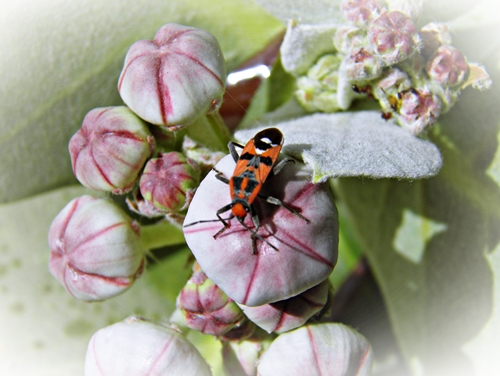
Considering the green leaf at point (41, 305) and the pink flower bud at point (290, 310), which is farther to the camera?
the green leaf at point (41, 305)

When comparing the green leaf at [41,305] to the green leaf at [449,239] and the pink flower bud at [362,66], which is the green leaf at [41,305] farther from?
the pink flower bud at [362,66]

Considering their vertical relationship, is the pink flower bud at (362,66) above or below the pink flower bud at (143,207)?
above

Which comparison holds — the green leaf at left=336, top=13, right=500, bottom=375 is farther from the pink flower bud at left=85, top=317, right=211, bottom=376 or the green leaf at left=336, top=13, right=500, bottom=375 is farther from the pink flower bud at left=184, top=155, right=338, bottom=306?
the pink flower bud at left=85, top=317, right=211, bottom=376

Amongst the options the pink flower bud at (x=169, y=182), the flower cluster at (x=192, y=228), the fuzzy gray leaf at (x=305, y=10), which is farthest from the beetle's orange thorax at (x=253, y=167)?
the fuzzy gray leaf at (x=305, y=10)

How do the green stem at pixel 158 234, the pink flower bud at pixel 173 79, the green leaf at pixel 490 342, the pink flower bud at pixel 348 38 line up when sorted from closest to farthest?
1. the pink flower bud at pixel 173 79
2. the pink flower bud at pixel 348 38
3. the green stem at pixel 158 234
4. the green leaf at pixel 490 342

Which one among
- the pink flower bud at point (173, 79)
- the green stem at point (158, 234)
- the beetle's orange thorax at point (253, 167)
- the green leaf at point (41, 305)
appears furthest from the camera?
the green leaf at point (41, 305)

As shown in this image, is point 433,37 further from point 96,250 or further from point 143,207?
point 96,250

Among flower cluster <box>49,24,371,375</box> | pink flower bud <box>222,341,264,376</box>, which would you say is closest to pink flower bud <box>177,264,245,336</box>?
flower cluster <box>49,24,371,375</box>
